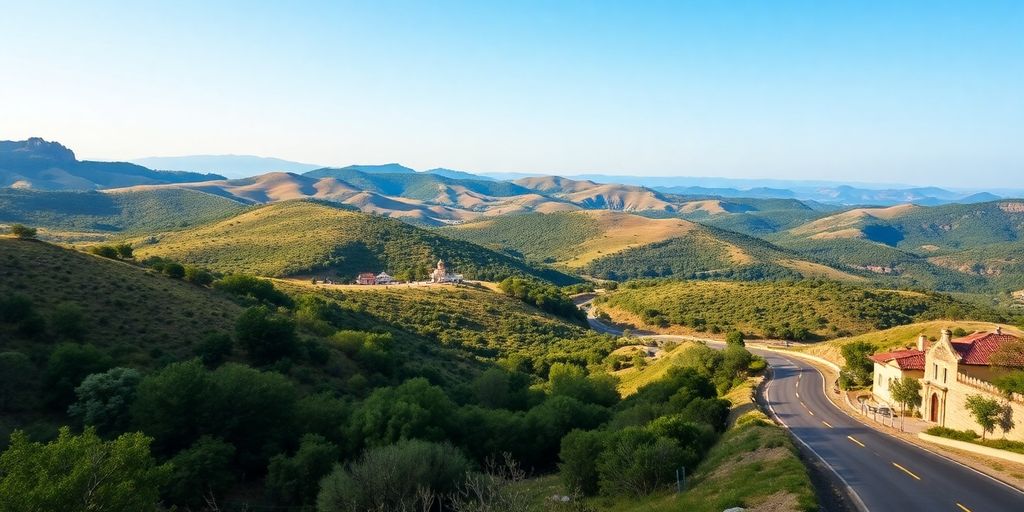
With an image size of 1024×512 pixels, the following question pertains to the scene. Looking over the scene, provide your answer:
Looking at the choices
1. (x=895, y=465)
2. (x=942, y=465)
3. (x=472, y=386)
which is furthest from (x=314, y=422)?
(x=942, y=465)

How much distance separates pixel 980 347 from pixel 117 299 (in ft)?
159

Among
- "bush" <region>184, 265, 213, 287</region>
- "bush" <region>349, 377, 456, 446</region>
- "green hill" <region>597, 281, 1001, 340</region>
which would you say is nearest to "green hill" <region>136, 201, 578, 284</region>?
"green hill" <region>597, 281, 1001, 340</region>

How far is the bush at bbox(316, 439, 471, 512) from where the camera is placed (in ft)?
59.8

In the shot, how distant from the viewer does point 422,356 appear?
48094mm

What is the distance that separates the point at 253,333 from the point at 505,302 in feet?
155

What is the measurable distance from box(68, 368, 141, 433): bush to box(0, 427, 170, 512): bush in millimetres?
8775

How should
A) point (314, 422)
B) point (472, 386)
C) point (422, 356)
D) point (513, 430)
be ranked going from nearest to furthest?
point (314, 422), point (513, 430), point (472, 386), point (422, 356)

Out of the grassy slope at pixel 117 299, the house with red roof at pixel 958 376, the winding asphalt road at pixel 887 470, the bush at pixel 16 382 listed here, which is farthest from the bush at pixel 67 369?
the house with red roof at pixel 958 376

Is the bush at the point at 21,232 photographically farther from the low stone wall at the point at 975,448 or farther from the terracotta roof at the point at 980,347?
the terracotta roof at the point at 980,347

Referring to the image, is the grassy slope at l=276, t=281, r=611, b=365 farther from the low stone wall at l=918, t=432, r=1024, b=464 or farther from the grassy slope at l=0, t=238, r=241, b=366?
the low stone wall at l=918, t=432, r=1024, b=464

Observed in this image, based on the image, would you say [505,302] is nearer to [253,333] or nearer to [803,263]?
[253,333]

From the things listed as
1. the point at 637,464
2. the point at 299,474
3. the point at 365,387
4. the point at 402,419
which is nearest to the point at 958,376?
the point at 637,464

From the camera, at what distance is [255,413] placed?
24.9 meters

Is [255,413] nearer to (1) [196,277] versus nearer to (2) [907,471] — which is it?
(2) [907,471]
